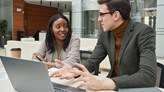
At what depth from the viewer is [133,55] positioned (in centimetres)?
156

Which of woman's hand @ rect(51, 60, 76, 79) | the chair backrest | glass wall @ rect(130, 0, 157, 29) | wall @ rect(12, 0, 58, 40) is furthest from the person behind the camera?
wall @ rect(12, 0, 58, 40)

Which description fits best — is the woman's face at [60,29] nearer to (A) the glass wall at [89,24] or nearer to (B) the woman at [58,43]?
(B) the woman at [58,43]

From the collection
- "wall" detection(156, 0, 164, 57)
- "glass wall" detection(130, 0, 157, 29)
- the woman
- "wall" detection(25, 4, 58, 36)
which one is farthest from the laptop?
"wall" detection(25, 4, 58, 36)

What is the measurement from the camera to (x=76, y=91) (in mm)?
1223

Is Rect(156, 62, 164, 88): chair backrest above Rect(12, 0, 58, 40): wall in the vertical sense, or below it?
below

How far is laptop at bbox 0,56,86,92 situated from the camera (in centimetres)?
107

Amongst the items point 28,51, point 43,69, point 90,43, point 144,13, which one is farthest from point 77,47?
point 144,13

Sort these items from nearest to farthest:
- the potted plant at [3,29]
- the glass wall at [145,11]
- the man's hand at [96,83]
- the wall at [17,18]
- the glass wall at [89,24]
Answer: the man's hand at [96,83] < the glass wall at [145,11] < the glass wall at [89,24] < the potted plant at [3,29] < the wall at [17,18]

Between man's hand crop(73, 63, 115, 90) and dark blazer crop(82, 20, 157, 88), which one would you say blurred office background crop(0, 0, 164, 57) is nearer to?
dark blazer crop(82, 20, 157, 88)

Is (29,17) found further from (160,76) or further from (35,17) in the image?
(160,76)

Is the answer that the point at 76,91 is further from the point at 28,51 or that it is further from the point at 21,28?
the point at 21,28

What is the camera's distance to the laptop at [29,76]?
1069 millimetres

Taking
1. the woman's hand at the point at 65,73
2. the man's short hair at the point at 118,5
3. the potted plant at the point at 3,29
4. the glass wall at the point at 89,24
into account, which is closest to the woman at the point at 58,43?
the woman's hand at the point at 65,73

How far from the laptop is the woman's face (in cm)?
113
